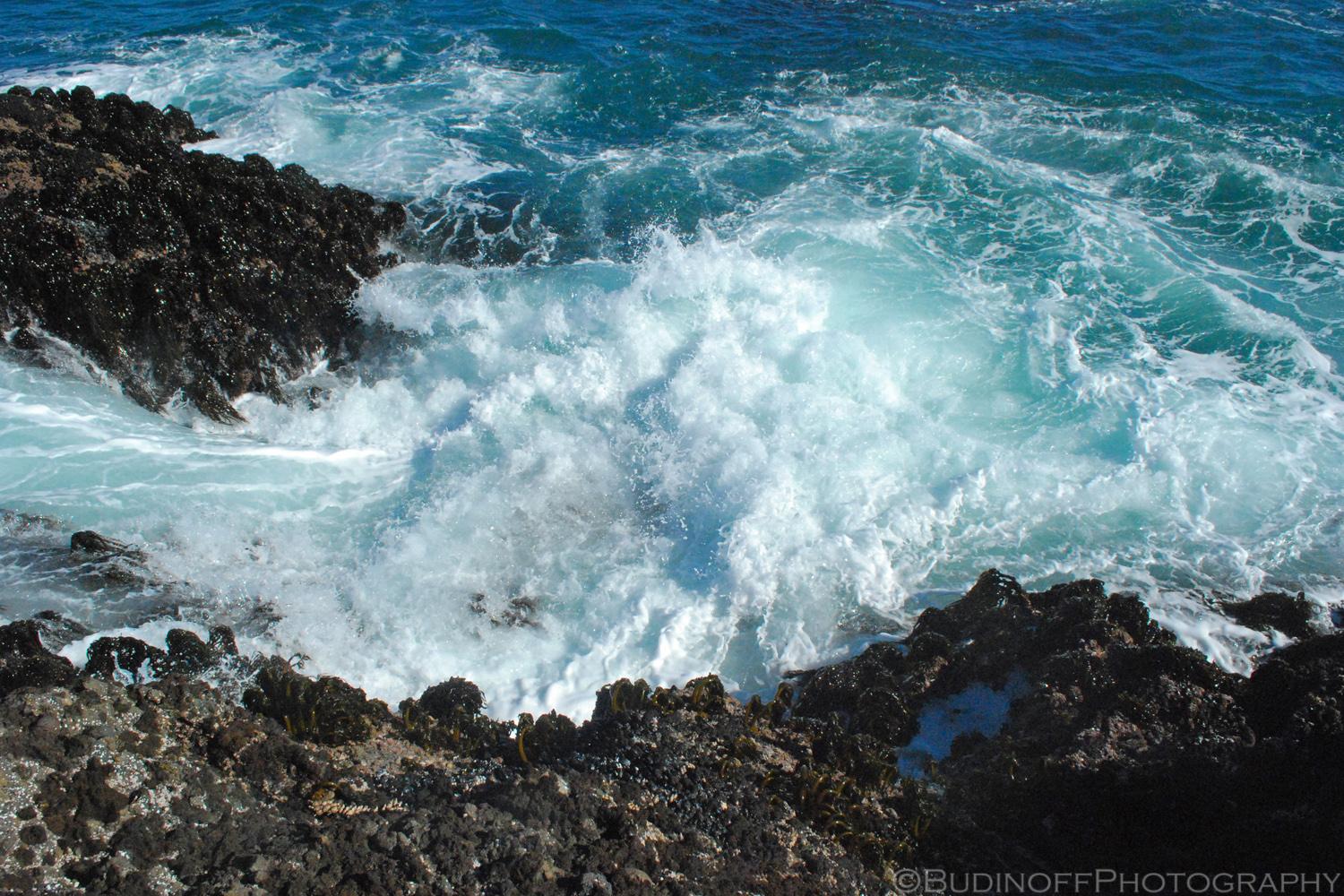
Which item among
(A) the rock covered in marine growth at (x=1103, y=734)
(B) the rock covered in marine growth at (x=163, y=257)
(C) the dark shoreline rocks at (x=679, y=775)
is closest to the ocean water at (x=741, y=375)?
(B) the rock covered in marine growth at (x=163, y=257)

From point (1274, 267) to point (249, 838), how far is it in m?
16.5

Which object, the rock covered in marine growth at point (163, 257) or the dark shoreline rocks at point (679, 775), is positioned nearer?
the dark shoreline rocks at point (679, 775)

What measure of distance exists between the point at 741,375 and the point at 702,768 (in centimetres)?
677

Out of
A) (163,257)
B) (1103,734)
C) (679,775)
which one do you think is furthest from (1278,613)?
(163,257)

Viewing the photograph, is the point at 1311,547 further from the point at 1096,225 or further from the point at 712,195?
the point at 712,195

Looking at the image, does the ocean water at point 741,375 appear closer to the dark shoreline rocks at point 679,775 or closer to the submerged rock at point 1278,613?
the submerged rock at point 1278,613

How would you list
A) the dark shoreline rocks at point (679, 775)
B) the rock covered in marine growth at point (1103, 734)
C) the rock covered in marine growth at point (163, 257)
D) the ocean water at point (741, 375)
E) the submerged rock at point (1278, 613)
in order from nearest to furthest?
the dark shoreline rocks at point (679, 775)
the rock covered in marine growth at point (1103, 734)
the submerged rock at point (1278, 613)
the ocean water at point (741, 375)
the rock covered in marine growth at point (163, 257)

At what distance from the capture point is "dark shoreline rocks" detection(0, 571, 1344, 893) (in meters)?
4.44

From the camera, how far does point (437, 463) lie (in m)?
10.4

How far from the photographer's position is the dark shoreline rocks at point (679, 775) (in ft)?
14.6

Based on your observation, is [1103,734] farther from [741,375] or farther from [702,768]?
[741,375]

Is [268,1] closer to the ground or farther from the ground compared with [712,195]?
farther from the ground

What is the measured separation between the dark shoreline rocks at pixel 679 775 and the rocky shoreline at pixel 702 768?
18 mm

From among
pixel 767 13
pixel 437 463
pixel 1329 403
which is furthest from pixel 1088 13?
pixel 437 463
